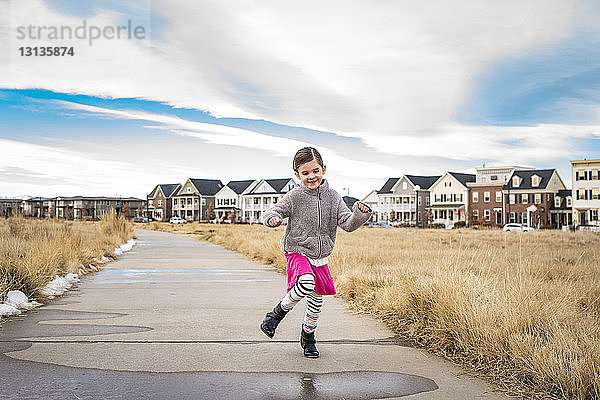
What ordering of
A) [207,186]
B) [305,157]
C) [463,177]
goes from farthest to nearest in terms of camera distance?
[207,186] → [463,177] → [305,157]

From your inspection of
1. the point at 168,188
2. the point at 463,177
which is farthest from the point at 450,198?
the point at 168,188

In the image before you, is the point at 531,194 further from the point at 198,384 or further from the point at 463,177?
the point at 198,384

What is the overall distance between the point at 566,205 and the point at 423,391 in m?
81.1

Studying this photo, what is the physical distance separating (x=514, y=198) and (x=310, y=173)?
80114 mm

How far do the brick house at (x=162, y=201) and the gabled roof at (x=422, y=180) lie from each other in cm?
5203

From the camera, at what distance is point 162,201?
129000 millimetres

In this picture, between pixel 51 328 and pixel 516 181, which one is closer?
pixel 51 328

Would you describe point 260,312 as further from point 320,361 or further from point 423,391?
point 423,391

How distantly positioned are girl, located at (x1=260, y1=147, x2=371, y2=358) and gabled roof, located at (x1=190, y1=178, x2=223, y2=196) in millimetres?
111861

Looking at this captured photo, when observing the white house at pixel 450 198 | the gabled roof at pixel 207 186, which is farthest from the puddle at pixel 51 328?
the gabled roof at pixel 207 186

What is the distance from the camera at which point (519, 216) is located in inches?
3145

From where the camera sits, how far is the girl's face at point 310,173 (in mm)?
5770

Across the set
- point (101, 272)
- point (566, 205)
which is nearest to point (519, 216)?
point (566, 205)

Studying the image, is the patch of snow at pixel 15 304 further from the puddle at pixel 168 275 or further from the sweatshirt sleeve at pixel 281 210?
the sweatshirt sleeve at pixel 281 210
